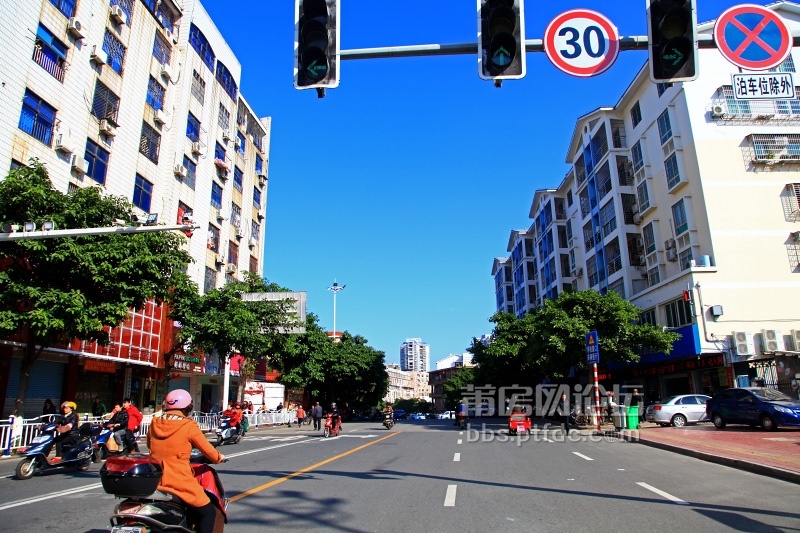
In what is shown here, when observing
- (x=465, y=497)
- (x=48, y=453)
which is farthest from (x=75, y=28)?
(x=465, y=497)

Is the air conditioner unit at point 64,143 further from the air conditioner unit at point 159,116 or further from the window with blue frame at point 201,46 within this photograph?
the window with blue frame at point 201,46

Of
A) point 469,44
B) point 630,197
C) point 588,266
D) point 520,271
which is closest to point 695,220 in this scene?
point 630,197

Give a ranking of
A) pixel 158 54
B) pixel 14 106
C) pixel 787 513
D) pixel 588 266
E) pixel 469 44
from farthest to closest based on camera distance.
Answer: pixel 588 266
pixel 158 54
pixel 14 106
pixel 787 513
pixel 469 44

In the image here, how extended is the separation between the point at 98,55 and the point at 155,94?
575 centimetres

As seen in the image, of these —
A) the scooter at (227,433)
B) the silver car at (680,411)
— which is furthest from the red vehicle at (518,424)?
the scooter at (227,433)

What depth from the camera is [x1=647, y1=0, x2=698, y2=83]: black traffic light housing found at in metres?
5.91

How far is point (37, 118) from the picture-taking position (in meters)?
20.9

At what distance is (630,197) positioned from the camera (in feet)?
124

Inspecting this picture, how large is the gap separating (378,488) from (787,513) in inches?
219

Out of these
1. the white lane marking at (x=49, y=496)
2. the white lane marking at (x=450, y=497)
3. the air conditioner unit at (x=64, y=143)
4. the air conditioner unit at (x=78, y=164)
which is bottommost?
the white lane marking at (x=450, y=497)

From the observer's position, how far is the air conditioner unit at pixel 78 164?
2255 centimetres

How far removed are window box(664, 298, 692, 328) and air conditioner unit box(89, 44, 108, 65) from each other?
3066cm

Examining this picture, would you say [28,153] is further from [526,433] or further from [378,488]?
[526,433]

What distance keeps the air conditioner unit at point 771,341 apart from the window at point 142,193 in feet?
103
